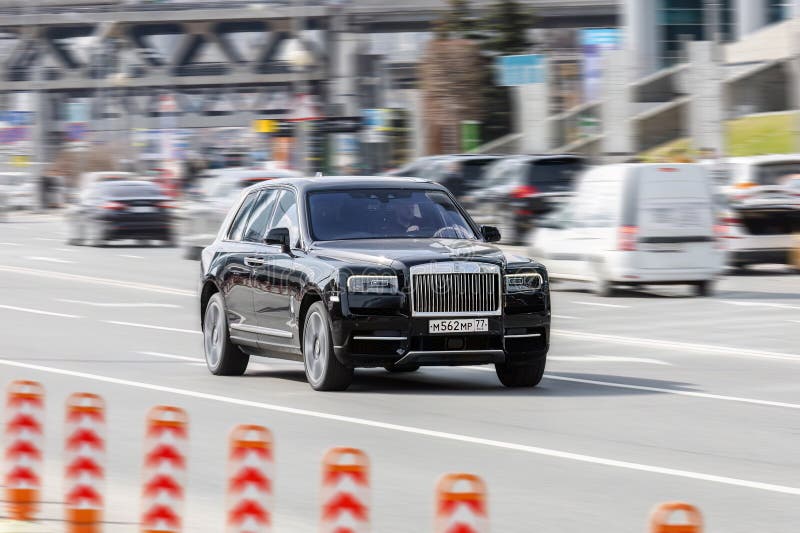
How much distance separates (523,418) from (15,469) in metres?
4.73

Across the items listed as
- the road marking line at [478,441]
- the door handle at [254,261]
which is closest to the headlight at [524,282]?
the road marking line at [478,441]

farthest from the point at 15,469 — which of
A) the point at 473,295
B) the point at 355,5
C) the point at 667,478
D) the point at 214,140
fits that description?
the point at 214,140

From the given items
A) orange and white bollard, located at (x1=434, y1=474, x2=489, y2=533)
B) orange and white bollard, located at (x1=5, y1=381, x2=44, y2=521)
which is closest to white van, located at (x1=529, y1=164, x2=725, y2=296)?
orange and white bollard, located at (x1=5, y1=381, x2=44, y2=521)

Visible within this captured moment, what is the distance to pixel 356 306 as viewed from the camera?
1236 centimetres

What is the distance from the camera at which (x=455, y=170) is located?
129 feet

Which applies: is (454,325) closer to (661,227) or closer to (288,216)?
(288,216)

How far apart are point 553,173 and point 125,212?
10.3 meters

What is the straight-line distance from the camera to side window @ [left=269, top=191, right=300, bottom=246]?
44.6 feet

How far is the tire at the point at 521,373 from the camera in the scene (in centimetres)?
1314

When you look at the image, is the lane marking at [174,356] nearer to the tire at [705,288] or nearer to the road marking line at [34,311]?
the road marking line at [34,311]

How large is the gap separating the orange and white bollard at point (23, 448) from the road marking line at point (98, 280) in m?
17.6

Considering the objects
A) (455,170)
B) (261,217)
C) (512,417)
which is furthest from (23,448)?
(455,170)

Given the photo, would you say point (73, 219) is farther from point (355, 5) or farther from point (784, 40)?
point (355, 5)

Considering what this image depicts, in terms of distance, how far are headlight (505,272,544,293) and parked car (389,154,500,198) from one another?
A: 25719 mm
